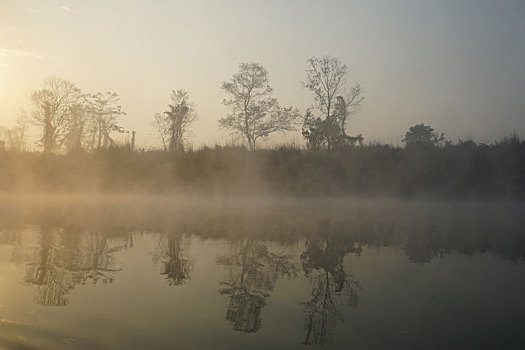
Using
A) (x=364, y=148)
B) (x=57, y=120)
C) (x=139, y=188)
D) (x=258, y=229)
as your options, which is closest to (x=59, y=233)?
(x=258, y=229)

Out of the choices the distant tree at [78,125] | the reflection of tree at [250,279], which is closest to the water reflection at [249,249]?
the reflection of tree at [250,279]

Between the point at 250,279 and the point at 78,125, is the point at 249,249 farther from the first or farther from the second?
the point at 78,125

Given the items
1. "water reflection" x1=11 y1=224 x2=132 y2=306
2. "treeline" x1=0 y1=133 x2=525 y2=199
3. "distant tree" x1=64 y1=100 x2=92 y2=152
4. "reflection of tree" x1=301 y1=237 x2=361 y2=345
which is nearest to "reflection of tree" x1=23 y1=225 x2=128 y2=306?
"water reflection" x1=11 y1=224 x2=132 y2=306

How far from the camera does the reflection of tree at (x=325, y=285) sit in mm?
3489

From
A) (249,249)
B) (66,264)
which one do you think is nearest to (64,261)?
(66,264)

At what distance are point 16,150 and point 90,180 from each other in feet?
26.6

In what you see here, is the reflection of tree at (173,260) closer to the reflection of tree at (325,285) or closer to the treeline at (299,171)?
the reflection of tree at (325,285)

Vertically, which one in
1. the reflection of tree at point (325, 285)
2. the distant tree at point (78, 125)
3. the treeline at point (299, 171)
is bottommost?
the reflection of tree at point (325, 285)

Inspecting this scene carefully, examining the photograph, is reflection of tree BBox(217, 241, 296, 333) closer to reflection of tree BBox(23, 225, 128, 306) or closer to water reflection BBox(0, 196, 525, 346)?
water reflection BBox(0, 196, 525, 346)

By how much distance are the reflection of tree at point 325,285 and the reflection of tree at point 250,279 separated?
0.37m

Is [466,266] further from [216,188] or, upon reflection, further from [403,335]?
[216,188]

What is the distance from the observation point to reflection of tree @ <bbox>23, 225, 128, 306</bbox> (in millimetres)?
4332

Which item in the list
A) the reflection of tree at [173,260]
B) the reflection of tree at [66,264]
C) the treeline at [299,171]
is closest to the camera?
the reflection of tree at [66,264]

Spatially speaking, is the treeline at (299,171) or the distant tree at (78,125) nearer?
the treeline at (299,171)
